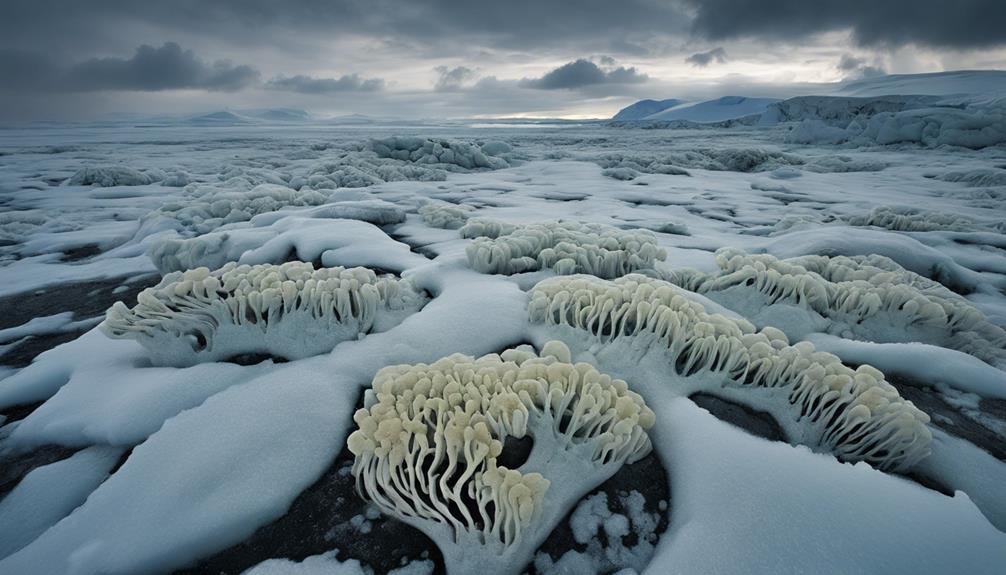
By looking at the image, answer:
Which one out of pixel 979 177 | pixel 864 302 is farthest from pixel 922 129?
pixel 864 302

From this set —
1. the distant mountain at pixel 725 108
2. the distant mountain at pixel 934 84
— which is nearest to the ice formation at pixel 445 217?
the distant mountain at pixel 934 84

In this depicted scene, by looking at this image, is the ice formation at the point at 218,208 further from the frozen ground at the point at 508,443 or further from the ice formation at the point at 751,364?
the ice formation at the point at 751,364

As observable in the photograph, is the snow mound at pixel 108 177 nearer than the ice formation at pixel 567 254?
No

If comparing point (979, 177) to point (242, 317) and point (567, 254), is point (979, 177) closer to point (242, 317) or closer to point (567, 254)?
point (567, 254)

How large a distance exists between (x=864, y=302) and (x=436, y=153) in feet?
37.4

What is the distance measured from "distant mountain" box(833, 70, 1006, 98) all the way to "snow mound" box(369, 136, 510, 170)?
1390 inches

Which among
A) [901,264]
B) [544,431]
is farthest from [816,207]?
[544,431]

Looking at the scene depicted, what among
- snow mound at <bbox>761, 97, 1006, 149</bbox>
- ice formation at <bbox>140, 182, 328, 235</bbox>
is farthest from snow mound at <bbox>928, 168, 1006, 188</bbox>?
ice formation at <bbox>140, 182, 328, 235</bbox>

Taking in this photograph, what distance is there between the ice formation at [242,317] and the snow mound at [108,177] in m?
9.92

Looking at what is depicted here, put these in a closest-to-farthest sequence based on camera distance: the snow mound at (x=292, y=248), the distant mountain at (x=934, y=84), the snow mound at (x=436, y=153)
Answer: the snow mound at (x=292, y=248) → the snow mound at (x=436, y=153) → the distant mountain at (x=934, y=84)

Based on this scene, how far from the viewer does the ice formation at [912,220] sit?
5.11 meters

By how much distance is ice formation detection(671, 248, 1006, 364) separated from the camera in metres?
2.65

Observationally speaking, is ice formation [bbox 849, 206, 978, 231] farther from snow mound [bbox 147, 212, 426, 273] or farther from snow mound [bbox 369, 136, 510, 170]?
snow mound [bbox 369, 136, 510, 170]

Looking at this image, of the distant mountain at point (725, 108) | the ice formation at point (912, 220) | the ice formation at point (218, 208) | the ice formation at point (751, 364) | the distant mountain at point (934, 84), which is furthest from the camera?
the distant mountain at point (725, 108)
